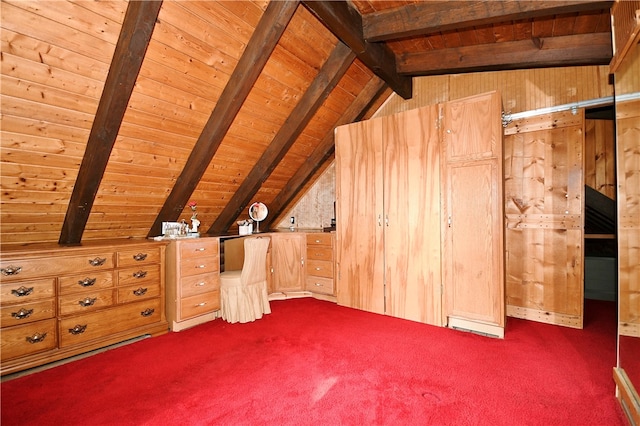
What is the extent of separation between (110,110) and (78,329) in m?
1.77

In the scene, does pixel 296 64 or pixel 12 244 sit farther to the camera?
pixel 296 64

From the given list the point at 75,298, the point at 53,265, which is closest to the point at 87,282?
the point at 75,298

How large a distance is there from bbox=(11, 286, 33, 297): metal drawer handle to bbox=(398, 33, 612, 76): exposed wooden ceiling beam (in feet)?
13.7

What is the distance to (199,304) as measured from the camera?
3285 mm

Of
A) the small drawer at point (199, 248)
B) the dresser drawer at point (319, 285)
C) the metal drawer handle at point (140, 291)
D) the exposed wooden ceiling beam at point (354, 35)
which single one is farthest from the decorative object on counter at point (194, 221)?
the exposed wooden ceiling beam at point (354, 35)

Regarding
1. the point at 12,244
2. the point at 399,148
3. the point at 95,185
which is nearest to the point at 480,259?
the point at 399,148

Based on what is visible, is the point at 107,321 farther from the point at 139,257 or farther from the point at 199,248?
the point at 199,248

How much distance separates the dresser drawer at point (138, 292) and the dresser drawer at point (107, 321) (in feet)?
0.18

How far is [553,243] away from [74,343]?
456cm

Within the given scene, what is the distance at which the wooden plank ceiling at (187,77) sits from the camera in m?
2.07

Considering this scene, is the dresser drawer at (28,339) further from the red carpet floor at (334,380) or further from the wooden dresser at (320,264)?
the wooden dresser at (320,264)

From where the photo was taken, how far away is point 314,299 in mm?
4238

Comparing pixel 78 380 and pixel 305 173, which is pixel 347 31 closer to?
pixel 305 173

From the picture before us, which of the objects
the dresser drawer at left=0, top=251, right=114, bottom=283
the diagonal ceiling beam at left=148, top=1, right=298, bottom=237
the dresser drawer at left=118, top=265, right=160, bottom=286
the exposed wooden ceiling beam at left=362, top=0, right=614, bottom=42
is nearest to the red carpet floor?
the dresser drawer at left=118, top=265, right=160, bottom=286
